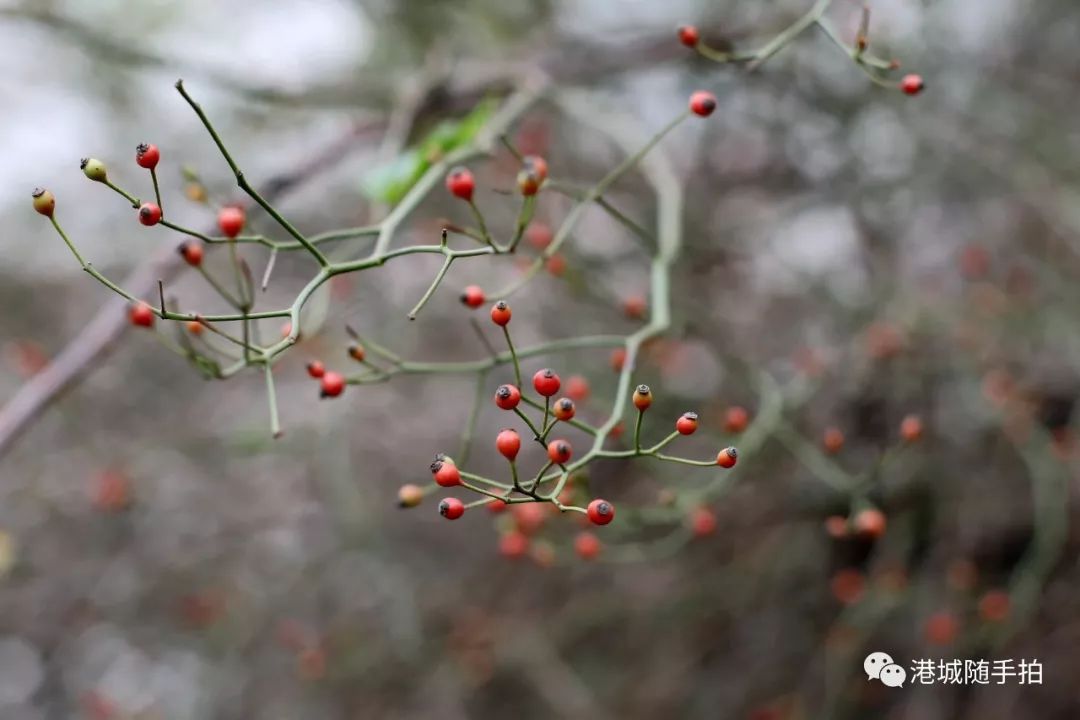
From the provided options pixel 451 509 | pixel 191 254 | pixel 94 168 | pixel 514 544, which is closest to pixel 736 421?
pixel 514 544

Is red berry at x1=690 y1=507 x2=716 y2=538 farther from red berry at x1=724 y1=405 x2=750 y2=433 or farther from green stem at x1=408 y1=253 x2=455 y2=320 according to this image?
green stem at x1=408 y1=253 x2=455 y2=320

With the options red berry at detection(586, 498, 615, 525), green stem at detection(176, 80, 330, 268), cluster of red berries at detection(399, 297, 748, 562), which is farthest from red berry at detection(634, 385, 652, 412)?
green stem at detection(176, 80, 330, 268)

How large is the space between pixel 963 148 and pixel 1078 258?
0.64 m

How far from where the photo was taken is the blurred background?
1.99 meters

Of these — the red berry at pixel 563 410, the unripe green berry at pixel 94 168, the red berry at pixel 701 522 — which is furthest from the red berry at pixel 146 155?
the red berry at pixel 701 522

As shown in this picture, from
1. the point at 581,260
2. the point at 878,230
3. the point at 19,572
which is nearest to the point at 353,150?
the point at 581,260

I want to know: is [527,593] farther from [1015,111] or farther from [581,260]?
[1015,111]

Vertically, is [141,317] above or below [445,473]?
above

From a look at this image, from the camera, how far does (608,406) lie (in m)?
1.54

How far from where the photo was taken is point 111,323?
1.27m

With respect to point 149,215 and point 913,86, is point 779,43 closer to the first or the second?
point 913,86

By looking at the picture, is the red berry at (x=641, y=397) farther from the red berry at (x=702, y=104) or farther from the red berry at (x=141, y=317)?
the red berry at (x=141, y=317)

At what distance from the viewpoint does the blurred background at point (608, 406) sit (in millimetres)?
1987

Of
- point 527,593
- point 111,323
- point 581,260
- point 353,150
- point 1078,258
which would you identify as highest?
point 1078,258
